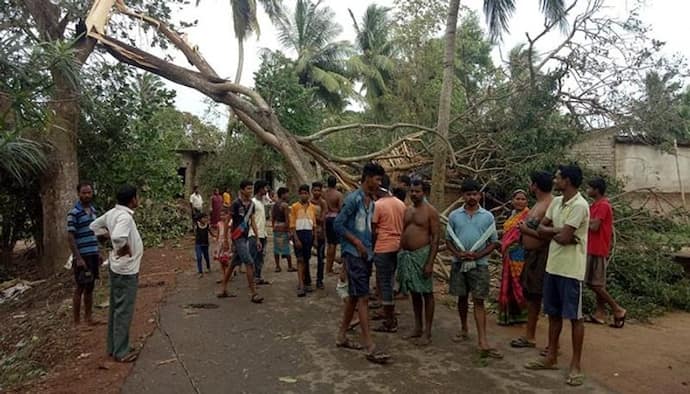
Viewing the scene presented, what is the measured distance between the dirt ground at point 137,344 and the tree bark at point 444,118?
3.45 metres

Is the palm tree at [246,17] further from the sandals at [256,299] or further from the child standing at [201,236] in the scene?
the sandals at [256,299]

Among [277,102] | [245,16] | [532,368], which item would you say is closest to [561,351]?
[532,368]

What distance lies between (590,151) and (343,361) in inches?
443

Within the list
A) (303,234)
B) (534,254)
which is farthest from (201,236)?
(534,254)

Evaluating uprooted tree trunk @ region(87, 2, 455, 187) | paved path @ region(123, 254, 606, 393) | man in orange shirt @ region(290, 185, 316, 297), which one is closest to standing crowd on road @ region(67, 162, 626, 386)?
→ paved path @ region(123, 254, 606, 393)

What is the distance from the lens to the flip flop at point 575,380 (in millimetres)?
4082

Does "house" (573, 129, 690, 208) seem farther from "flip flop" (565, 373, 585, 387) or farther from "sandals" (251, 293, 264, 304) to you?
"flip flop" (565, 373, 585, 387)

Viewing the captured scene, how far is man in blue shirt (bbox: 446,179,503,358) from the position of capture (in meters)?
4.82

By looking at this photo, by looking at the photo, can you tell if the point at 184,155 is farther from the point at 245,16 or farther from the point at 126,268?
the point at 126,268

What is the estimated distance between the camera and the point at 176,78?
11273 millimetres

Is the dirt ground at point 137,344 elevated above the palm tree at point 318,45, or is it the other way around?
the palm tree at point 318,45

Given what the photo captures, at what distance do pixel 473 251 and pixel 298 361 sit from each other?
74.7 inches

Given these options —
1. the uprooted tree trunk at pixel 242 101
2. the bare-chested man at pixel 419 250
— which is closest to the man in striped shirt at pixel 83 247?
the bare-chested man at pixel 419 250

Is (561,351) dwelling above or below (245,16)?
below
